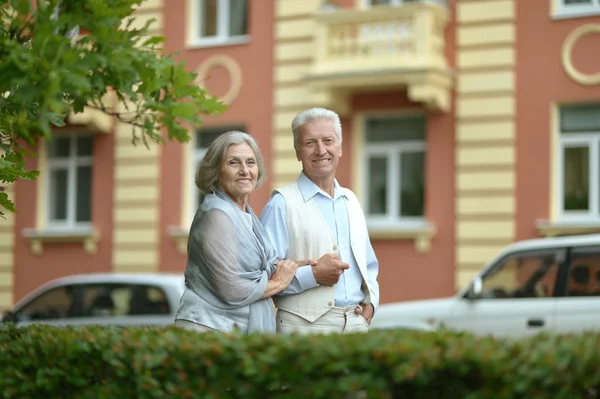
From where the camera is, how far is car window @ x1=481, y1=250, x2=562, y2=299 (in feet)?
36.2

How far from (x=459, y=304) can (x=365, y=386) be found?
7792 mm

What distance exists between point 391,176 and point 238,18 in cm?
408

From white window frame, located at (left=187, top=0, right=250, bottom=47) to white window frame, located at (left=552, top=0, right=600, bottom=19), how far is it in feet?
17.9

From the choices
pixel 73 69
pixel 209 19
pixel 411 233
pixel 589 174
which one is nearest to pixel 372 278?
pixel 73 69

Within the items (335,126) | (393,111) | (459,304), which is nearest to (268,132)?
(393,111)

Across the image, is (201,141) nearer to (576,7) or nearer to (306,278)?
(576,7)

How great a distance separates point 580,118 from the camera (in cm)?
1661

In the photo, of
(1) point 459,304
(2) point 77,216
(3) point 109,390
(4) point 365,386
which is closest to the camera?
(4) point 365,386

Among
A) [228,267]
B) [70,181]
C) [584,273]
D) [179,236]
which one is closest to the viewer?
[228,267]

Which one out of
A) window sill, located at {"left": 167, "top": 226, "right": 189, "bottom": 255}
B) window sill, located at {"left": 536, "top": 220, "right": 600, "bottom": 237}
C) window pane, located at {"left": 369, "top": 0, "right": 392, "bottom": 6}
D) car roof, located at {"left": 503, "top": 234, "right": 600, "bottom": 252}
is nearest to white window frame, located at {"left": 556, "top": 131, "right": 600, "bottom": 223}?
window sill, located at {"left": 536, "top": 220, "right": 600, "bottom": 237}

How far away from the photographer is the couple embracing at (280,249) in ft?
16.6

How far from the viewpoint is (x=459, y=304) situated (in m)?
11.6

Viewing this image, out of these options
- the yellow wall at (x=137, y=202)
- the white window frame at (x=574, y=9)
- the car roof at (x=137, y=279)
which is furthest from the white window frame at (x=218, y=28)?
the car roof at (x=137, y=279)

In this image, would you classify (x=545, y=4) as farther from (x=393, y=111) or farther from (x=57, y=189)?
(x=57, y=189)
